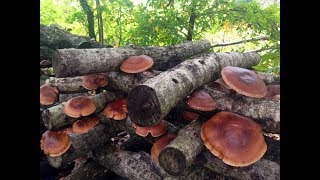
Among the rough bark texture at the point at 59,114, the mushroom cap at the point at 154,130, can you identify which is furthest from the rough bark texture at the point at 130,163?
the rough bark texture at the point at 59,114

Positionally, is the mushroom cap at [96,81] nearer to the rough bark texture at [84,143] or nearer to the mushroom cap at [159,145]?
the rough bark texture at [84,143]

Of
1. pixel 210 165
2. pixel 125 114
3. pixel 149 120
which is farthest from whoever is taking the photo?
pixel 125 114

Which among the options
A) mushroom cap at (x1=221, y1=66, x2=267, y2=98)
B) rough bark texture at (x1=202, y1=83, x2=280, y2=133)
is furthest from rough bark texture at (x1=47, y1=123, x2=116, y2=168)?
mushroom cap at (x1=221, y1=66, x2=267, y2=98)

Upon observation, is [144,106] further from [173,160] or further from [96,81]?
[96,81]
